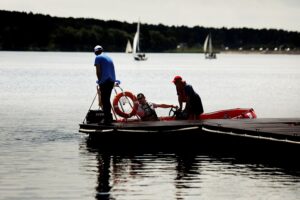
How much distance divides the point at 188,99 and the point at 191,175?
5.32m

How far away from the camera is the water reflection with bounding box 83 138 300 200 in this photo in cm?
1617

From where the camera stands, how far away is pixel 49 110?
40812 mm

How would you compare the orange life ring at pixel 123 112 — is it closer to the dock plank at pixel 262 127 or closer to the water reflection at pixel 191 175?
the water reflection at pixel 191 175

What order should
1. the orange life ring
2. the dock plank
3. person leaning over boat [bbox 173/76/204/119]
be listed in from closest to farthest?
the dock plank → person leaning over boat [bbox 173/76/204/119] → the orange life ring

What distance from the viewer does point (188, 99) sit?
926 inches

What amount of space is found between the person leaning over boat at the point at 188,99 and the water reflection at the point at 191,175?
70.9 inches

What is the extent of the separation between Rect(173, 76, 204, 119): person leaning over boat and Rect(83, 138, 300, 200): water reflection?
1.80 m

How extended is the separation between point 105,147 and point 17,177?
566 centimetres

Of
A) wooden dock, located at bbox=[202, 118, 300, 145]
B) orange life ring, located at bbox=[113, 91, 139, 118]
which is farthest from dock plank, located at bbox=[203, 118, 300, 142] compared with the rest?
orange life ring, located at bbox=[113, 91, 139, 118]

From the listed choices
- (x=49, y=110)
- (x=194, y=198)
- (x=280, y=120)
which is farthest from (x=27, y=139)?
(x=49, y=110)

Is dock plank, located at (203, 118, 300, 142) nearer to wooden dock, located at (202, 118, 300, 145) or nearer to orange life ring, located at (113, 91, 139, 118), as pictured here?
wooden dock, located at (202, 118, 300, 145)

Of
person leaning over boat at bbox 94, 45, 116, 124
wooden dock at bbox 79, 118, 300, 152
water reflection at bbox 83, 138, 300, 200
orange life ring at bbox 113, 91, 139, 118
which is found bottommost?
water reflection at bbox 83, 138, 300, 200

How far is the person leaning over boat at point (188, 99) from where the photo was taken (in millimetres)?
23406

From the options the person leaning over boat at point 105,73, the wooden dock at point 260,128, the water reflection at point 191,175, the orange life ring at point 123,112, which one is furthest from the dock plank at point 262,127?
the person leaning over boat at point 105,73
